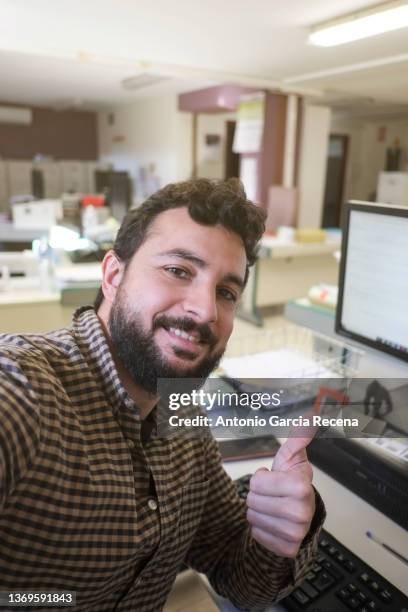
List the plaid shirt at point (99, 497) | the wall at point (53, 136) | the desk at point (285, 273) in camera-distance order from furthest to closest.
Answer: the wall at point (53, 136)
the desk at point (285, 273)
the plaid shirt at point (99, 497)

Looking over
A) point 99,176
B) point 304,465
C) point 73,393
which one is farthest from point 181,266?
point 99,176

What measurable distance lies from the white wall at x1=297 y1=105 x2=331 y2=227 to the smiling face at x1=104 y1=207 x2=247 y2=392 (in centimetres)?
438

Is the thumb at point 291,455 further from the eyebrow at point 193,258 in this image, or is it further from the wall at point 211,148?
Answer: the wall at point 211,148

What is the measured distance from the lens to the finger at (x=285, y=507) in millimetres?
677

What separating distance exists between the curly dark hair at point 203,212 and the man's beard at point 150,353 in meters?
0.14

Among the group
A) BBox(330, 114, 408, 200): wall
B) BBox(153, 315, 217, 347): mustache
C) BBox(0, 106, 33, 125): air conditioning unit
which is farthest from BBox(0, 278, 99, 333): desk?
BBox(330, 114, 408, 200): wall

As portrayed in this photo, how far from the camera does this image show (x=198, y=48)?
3.34m

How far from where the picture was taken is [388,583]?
28.6 inches

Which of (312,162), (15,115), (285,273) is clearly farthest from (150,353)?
(15,115)

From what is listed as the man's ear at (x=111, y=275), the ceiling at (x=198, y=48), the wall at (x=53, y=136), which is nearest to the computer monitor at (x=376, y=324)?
the man's ear at (x=111, y=275)

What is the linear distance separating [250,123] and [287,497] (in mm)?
4580

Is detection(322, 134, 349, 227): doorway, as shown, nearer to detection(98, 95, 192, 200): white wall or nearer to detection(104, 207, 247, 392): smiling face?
detection(98, 95, 192, 200): white wall

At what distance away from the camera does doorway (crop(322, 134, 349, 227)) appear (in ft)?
24.9

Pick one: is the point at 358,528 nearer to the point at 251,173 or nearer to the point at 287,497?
the point at 287,497
